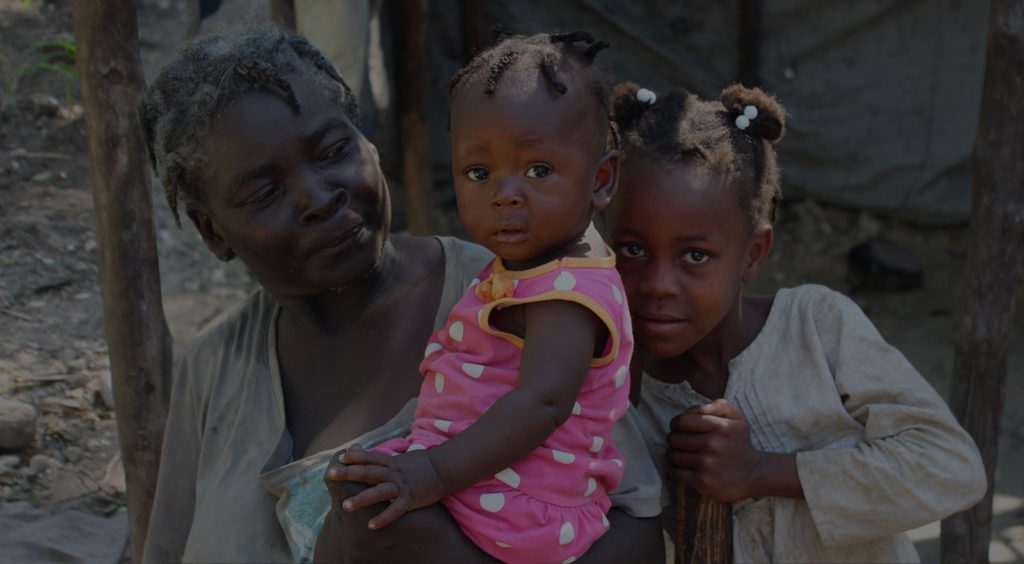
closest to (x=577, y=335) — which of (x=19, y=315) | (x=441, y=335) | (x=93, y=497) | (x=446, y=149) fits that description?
(x=441, y=335)

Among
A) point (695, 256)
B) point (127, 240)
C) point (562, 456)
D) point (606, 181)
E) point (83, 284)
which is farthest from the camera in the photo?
point (83, 284)

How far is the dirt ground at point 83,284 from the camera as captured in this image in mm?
4027

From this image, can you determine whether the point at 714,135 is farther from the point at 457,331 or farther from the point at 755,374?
the point at 457,331

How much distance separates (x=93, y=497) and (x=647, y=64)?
3746mm

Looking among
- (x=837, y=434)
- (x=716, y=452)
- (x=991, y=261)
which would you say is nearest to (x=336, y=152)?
(x=716, y=452)

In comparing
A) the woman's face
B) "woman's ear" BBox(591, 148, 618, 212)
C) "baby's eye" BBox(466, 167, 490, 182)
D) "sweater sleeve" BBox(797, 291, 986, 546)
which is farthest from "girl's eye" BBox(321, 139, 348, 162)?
"sweater sleeve" BBox(797, 291, 986, 546)

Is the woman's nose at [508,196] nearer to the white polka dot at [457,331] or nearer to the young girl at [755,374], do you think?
the white polka dot at [457,331]

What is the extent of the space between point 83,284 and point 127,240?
2406 millimetres

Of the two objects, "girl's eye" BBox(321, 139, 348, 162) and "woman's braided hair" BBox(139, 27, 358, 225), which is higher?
"woman's braided hair" BBox(139, 27, 358, 225)

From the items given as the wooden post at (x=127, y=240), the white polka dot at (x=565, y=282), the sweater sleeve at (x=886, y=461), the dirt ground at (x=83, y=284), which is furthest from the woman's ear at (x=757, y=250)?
the dirt ground at (x=83, y=284)

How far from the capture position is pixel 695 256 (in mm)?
2254

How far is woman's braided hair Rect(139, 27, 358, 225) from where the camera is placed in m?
2.20

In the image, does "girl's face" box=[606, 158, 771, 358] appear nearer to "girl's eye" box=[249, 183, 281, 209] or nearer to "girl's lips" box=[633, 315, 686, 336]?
"girl's lips" box=[633, 315, 686, 336]

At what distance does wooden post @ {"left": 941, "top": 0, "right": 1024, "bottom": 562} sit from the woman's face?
1.66 m
